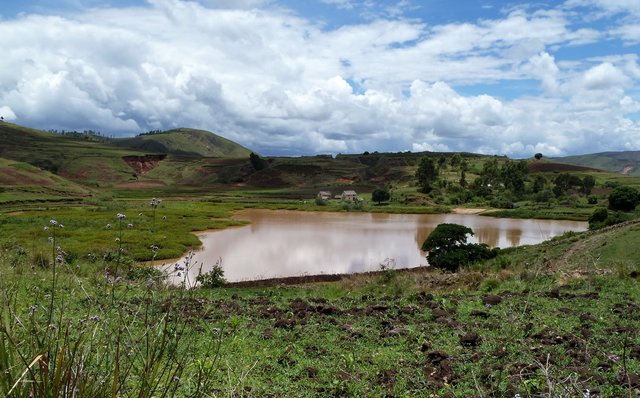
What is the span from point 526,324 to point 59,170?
15781cm

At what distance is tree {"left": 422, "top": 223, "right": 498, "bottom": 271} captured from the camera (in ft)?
82.4

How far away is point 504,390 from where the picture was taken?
17.7ft

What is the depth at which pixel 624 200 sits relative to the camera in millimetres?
58469

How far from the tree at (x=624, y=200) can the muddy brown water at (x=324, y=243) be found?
15.1 ft

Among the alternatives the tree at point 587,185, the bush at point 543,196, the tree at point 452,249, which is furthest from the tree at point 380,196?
the tree at point 452,249

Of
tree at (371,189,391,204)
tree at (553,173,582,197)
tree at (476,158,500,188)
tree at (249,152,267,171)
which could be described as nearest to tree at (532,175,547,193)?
tree at (553,173,582,197)

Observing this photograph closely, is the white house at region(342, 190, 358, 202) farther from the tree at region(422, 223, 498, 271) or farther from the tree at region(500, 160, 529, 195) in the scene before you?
the tree at region(422, 223, 498, 271)

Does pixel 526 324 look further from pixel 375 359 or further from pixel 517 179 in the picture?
pixel 517 179

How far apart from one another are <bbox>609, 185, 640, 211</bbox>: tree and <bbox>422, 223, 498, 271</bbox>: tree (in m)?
40.9

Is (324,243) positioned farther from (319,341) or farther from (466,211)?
(466,211)

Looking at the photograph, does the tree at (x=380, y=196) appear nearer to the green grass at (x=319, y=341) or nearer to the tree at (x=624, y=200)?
the tree at (x=624, y=200)

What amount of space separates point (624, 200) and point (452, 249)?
44.1 meters

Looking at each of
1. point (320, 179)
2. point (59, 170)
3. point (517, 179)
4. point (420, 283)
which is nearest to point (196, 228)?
point (420, 283)

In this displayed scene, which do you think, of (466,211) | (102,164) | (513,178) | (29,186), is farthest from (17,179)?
(513,178)
